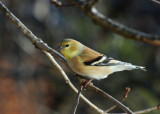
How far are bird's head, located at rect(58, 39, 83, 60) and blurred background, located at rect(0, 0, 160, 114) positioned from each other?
7.88ft

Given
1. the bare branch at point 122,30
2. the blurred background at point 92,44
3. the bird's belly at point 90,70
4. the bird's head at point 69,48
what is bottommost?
the blurred background at point 92,44

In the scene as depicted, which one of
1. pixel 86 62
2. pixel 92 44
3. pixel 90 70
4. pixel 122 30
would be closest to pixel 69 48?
pixel 86 62

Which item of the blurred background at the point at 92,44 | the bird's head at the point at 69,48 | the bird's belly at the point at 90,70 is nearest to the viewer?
the bird's belly at the point at 90,70

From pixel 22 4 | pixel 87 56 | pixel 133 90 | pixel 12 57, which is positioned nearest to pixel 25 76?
pixel 12 57

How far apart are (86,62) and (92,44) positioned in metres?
2.75

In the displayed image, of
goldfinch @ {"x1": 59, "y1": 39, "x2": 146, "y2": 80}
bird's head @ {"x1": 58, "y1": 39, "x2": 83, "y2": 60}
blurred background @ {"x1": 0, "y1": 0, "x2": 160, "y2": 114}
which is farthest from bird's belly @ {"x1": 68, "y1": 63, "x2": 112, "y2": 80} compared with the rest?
blurred background @ {"x1": 0, "y1": 0, "x2": 160, "y2": 114}

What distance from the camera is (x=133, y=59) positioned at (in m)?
7.49

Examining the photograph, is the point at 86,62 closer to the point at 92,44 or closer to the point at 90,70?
the point at 90,70

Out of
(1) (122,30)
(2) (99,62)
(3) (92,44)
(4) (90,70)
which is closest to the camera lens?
(1) (122,30)

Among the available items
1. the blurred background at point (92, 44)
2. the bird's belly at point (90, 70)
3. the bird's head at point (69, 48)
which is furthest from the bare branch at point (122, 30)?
the blurred background at point (92, 44)

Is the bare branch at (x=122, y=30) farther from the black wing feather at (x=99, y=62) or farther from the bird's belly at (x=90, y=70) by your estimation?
the bird's belly at (x=90, y=70)

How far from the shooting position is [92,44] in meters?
6.96

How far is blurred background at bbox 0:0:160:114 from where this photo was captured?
676cm

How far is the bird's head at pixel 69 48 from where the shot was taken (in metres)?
4.18
